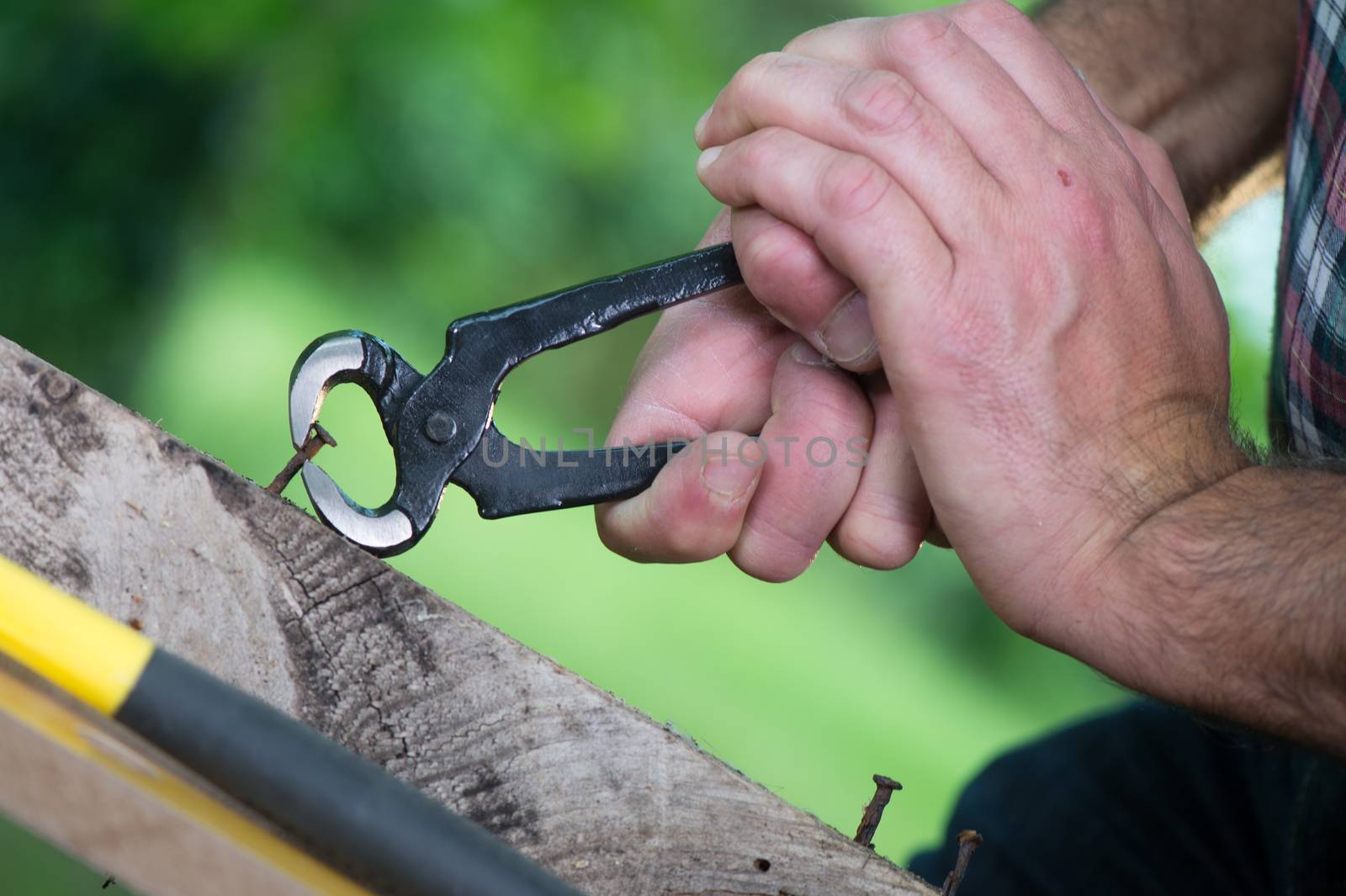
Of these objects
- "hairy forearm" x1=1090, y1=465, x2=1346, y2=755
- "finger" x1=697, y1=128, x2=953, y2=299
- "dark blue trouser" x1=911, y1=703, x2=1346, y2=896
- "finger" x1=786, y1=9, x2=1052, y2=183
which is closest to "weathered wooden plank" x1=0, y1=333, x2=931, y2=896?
"hairy forearm" x1=1090, y1=465, x2=1346, y2=755

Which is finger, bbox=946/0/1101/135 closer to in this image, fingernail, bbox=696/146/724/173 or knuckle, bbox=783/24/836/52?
knuckle, bbox=783/24/836/52

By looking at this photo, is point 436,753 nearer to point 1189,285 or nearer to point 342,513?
point 342,513

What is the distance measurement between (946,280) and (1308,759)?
0.65 meters

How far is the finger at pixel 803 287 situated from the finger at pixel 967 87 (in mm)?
125

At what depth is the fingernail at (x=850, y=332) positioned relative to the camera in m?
0.81

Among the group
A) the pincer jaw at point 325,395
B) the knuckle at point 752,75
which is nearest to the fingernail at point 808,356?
the knuckle at point 752,75

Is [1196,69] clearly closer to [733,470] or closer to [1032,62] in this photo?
[1032,62]

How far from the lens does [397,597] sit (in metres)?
0.60

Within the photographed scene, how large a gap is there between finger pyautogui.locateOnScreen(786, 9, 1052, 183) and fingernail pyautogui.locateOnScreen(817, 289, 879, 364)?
0.42ft

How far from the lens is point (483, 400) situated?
81 centimetres

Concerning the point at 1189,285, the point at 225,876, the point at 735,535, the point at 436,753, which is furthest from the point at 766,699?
the point at 225,876

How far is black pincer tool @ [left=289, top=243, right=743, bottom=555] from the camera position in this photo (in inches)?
30.1

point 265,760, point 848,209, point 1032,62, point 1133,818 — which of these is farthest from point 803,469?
point 1133,818

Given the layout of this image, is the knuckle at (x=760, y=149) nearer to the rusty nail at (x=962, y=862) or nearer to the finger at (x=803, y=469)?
the finger at (x=803, y=469)
